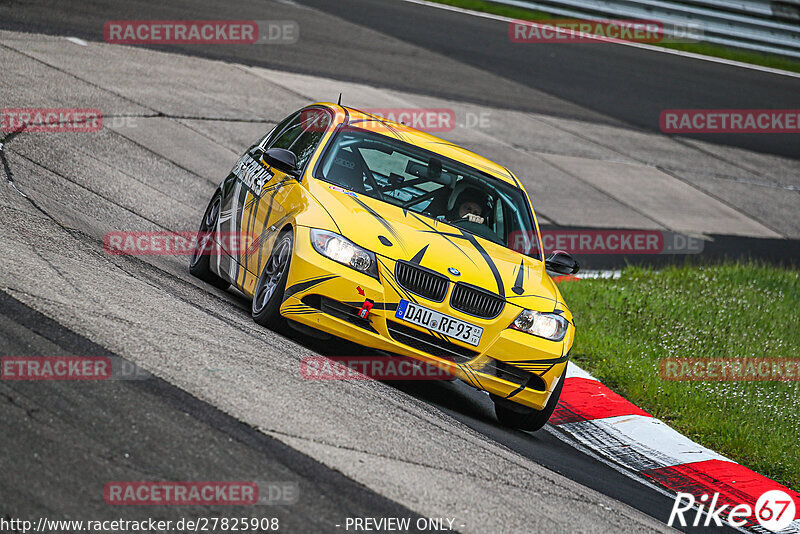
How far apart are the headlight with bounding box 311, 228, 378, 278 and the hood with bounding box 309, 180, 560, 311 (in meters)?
0.05

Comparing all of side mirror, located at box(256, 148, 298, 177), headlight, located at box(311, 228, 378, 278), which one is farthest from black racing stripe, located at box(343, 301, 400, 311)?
side mirror, located at box(256, 148, 298, 177)

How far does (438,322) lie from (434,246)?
0.59 metres

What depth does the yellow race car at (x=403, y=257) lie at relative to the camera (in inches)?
261

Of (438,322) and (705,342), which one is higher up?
(438,322)

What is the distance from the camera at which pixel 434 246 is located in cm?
695

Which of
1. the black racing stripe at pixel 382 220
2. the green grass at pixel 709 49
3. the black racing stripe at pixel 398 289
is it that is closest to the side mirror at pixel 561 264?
the black racing stripe at pixel 382 220

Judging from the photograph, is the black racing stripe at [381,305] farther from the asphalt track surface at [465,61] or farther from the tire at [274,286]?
the asphalt track surface at [465,61]

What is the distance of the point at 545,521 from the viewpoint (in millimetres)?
5039

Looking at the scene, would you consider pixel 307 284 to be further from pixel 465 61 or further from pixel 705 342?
pixel 465 61

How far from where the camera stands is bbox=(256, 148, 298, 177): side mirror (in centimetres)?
759

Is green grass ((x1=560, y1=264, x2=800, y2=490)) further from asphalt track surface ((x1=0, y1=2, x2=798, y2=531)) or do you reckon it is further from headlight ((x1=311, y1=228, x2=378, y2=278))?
headlight ((x1=311, y1=228, x2=378, y2=278))

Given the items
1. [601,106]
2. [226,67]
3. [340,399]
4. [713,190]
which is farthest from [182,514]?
[601,106]

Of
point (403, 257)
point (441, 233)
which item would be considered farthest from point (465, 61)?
point (403, 257)

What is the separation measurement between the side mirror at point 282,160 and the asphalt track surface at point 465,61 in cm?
942
